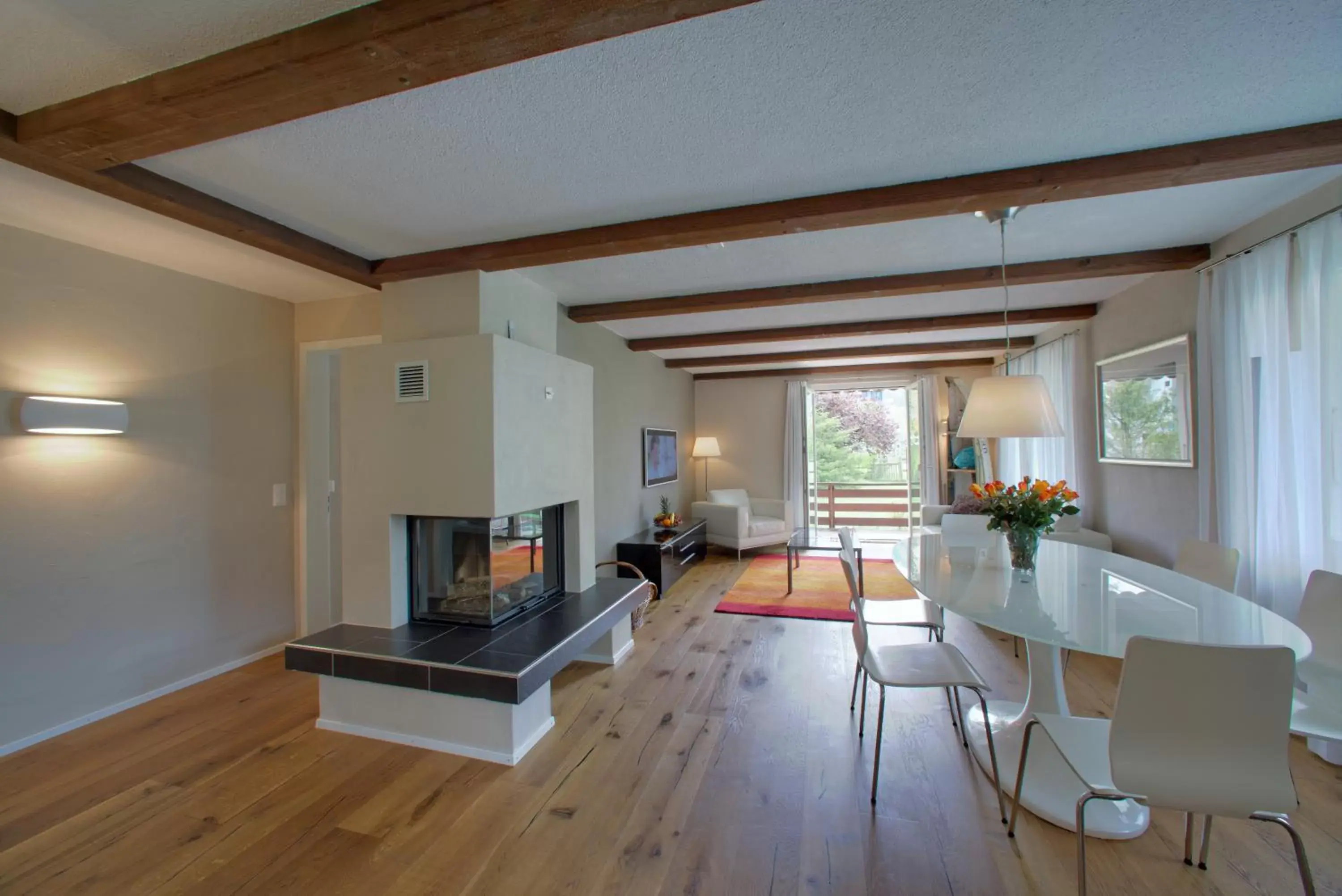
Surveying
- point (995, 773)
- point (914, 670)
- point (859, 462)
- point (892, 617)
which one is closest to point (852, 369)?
point (859, 462)

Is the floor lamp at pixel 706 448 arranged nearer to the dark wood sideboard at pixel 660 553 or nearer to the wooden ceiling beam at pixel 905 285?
the dark wood sideboard at pixel 660 553

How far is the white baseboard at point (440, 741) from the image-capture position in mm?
2287

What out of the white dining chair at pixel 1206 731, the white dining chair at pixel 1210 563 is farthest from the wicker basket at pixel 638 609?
the white dining chair at pixel 1210 563

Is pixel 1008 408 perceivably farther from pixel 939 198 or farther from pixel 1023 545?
pixel 939 198

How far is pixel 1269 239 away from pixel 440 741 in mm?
4391

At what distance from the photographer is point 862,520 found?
7828mm

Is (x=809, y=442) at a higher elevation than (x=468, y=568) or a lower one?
higher

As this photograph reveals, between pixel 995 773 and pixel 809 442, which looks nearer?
pixel 995 773

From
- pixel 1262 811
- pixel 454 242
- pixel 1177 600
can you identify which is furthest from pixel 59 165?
pixel 1177 600

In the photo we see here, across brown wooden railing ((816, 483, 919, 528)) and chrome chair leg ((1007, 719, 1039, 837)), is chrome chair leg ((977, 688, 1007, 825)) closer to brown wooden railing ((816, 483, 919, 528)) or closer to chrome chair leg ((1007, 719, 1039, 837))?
chrome chair leg ((1007, 719, 1039, 837))

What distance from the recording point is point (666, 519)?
5402mm

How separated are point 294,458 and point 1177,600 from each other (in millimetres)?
4678

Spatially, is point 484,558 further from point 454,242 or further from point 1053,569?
point 1053,569

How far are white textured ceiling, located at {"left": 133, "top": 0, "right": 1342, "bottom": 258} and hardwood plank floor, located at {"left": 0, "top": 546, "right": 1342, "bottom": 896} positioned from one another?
2.36 m
